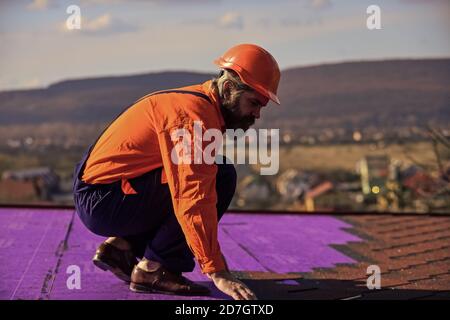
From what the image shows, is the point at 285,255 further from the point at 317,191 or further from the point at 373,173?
the point at 317,191

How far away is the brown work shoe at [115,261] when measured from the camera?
3098mm

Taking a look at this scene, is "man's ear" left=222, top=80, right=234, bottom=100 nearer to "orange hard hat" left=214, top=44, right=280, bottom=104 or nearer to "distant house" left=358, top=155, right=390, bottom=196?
"orange hard hat" left=214, top=44, right=280, bottom=104

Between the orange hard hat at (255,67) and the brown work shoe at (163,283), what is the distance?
739mm

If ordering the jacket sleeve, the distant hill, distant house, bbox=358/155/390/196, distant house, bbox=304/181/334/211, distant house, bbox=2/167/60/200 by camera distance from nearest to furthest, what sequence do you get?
the jacket sleeve < distant house, bbox=358/155/390/196 < distant house, bbox=2/167/60/200 < distant house, bbox=304/181/334/211 < the distant hill

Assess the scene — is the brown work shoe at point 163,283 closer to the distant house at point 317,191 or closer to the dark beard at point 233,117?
the dark beard at point 233,117

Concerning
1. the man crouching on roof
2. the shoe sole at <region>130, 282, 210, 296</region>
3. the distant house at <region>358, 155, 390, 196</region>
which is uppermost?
the man crouching on roof

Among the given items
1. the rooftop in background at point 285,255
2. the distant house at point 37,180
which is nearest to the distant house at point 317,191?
the distant house at point 37,180

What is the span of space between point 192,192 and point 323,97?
14252mm

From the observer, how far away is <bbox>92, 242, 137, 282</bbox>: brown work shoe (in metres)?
3.10

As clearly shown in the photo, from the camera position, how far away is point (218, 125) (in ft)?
8.78

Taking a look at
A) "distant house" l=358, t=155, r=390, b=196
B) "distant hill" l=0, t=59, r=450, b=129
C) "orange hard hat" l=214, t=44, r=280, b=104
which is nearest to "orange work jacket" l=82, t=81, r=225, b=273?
"orange hard hat" l=214, t=44, r=280, b=104

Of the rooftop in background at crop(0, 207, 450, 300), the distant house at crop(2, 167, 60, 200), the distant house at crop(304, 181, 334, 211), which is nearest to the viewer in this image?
the rooftop in background at crop(0, 207, 450, 300)
